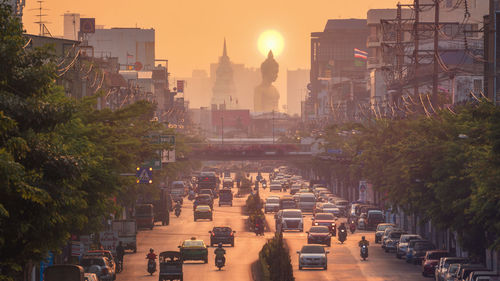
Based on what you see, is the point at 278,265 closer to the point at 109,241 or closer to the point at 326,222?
the point at 109,241

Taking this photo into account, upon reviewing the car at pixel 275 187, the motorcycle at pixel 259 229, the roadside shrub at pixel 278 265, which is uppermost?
the roadside shrub at pixel 278 265

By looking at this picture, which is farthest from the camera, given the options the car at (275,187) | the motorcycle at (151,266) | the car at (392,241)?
the car at (275,187)

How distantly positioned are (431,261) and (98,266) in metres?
17.6

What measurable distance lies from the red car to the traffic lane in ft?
30.7

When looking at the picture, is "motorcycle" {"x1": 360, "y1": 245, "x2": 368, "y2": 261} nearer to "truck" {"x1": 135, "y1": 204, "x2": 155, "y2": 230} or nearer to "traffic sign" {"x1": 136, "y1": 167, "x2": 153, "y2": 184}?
"traffic sign" {"x1": 136, "y1": 167, "x2": 153, "y2": 184}

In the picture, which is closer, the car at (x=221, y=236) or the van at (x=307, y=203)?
the car at (x=221, y=236)

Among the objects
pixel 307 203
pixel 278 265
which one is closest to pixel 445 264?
pixel 278 265

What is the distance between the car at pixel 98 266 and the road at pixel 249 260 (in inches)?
→ 143

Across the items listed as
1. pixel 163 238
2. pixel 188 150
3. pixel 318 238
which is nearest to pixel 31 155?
pixel 318 238

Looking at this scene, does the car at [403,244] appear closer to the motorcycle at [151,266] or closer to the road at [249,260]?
the road at [249,260]

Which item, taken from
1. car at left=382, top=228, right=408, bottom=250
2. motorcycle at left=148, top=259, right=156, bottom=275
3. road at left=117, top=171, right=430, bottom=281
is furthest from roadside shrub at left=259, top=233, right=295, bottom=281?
car at left=382, top=228, right=408, bottom=250

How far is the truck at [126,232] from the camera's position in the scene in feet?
255

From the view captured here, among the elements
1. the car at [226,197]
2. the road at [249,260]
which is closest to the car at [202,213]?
the road at [249,260]

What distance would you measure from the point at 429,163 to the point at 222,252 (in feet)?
43.1
